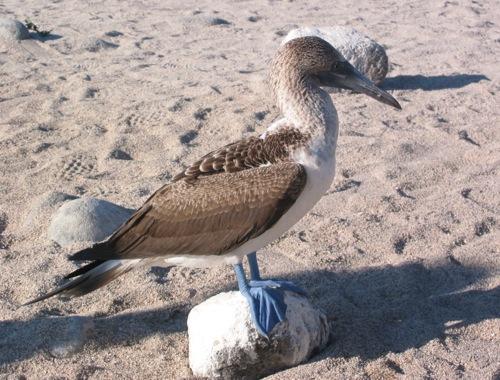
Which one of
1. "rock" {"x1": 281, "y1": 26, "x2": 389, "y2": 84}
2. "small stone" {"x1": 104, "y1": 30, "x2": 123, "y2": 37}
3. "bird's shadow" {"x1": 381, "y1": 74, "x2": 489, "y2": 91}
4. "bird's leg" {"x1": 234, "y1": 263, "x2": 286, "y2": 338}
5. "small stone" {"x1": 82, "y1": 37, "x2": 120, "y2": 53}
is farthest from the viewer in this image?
"small stone" {"x1": 104, "y1": 30, "x2": 123, "y2": 37}

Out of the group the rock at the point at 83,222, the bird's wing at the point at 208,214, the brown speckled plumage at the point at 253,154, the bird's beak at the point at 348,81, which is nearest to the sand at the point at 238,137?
the rock at the point at 83,222

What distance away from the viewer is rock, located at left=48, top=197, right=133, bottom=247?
4855 mm

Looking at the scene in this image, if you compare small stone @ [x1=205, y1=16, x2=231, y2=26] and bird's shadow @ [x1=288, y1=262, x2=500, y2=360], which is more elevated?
bird's shadow @ [x1=288, y1=262, x2=500, y2=360]

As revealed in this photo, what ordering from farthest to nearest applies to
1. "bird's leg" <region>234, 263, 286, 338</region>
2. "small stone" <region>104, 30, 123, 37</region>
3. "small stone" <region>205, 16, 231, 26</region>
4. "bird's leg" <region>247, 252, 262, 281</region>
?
"small stone" <region>205, 16, 231, 26</region> < "small stone" <region>104, 30, 123, 37</region> < "bird's leg" <region>247, 252, 262, 281</region> < "bird's leg" <region>234, 263, 286, 338</region>

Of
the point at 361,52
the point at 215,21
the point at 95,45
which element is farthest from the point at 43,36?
the point at 361,52

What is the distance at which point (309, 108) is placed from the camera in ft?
12.0

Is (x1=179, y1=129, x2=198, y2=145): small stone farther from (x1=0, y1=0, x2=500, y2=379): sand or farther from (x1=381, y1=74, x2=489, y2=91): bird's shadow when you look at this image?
(x1=381, y1=74, x2=489, y2=91): bird's shadow

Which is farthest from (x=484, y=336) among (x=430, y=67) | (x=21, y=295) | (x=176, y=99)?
(x=430, y=67)

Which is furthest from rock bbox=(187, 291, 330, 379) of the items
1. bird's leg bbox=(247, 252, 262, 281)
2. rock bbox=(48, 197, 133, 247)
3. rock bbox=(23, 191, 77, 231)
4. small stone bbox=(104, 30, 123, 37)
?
small stone bbox=(104, 30, 123, 37)

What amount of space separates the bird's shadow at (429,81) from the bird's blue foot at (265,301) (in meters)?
4.29

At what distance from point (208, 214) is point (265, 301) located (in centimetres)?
47

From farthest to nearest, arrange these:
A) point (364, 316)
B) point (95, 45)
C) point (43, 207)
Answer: point (95, 45)
point (43, 207)
point (364, 316)

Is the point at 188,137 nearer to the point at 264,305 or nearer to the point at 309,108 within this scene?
the point at 309,108

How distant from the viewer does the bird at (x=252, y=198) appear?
351cm
